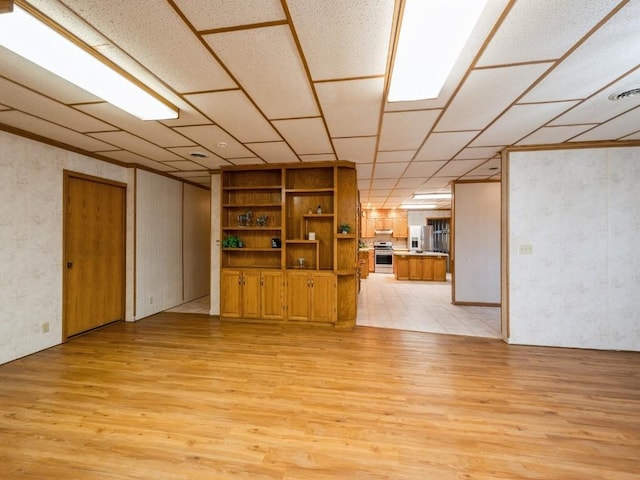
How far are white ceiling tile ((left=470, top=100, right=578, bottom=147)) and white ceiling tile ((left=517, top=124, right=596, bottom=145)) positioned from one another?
127 mm

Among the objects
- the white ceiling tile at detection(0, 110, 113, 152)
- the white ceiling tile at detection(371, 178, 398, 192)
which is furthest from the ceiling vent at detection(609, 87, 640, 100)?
the white ceiling tile at detection(0, 110, 113, 152)

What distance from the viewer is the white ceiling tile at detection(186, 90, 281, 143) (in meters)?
2.39

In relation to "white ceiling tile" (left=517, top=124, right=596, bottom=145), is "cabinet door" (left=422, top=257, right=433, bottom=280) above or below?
below

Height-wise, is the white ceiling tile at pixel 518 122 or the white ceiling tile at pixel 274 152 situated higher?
the white ceiling tile at pixel 274 152

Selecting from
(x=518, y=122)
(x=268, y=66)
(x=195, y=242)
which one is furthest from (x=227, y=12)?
(x=195, y=242)

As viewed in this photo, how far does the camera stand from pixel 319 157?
4.25 meters

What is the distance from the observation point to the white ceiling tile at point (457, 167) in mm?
4441

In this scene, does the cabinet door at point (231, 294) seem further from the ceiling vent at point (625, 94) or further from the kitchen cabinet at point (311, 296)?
the ceiling vent at point (625, 94)

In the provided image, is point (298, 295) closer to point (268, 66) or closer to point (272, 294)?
point (272, 294)

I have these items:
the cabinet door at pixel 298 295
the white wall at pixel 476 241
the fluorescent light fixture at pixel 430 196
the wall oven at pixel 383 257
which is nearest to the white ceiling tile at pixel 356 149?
the cabinet door at pixel 298 295

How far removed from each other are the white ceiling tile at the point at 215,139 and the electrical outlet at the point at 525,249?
3.86 m

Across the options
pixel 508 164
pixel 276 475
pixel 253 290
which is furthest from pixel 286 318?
pixel 508 164

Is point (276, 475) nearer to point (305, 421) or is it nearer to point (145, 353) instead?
point (305, 421)

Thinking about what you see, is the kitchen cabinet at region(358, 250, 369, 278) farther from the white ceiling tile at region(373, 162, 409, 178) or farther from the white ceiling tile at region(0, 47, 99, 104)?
the white ceiling tile at region(0, 47, 99, 104)
